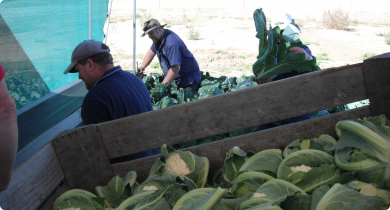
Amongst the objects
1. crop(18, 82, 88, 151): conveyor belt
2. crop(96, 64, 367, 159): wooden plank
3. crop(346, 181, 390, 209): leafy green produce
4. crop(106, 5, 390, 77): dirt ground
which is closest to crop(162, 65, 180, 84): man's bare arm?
crop(18, 82, 88, 151): conveyor belt

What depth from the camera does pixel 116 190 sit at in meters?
1.57

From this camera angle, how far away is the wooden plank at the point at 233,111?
1679 mm

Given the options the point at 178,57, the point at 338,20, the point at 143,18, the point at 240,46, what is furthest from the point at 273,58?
the point at 143,18

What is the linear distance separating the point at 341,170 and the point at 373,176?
134 mm

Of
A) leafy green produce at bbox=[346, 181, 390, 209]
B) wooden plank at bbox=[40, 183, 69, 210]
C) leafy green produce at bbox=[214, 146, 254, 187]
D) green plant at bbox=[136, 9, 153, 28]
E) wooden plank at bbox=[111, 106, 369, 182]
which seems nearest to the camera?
leafy green produce at bbox=[346, 181, 390, 209]

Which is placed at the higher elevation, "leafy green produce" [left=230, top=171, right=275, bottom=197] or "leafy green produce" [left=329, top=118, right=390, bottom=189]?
"leafy green produce" [left=329, top=118, right=390, bottom=189]

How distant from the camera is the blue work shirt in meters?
2.30

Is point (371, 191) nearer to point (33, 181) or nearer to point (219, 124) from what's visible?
point (219, 124)

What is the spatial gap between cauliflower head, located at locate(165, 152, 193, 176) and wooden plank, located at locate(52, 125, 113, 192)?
377 mm

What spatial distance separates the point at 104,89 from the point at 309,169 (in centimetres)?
166

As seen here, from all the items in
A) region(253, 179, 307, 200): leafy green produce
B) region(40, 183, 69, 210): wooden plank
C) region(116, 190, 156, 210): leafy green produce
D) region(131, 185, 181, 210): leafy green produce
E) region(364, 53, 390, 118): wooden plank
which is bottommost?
region(40, 183, 69, 210): wooden plank

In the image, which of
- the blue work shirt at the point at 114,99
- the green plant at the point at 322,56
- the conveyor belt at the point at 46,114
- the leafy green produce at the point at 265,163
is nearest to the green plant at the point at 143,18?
the green plant at the point at 322,56

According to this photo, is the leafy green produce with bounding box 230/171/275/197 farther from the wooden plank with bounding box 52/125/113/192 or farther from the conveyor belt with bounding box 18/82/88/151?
the conveyor belt with bounding box 18/82/88/151

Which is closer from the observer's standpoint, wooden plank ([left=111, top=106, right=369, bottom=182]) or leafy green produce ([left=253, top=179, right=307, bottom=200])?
leafy green produce ([left=253, top=179, right=307, bottom=200])
